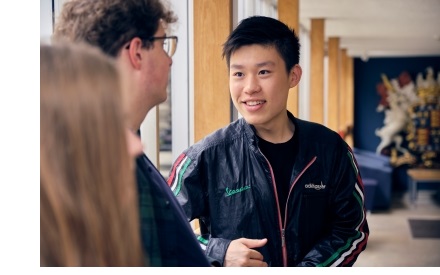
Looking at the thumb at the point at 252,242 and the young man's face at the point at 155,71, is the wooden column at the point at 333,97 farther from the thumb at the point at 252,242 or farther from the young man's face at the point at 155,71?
the young man's face at the point at 155,71

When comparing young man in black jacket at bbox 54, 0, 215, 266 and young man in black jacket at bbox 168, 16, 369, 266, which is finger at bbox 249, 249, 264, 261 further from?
young man in black jacket at bbox 54, 0, 215, 266

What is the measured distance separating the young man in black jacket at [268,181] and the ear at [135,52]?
0.47m

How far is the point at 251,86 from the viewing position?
5.23 feet

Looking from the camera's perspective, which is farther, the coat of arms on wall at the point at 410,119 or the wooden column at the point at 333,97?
the coat of arms on wall at the point at 410,119

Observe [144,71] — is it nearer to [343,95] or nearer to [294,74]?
[294,74]

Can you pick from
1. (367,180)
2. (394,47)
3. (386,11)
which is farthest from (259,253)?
(394,47)

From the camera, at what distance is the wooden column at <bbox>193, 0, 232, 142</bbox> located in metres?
2.23

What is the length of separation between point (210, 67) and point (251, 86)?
710mm

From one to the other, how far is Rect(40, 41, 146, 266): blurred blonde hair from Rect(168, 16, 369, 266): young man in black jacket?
78 centimetres

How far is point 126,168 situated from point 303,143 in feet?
2.88

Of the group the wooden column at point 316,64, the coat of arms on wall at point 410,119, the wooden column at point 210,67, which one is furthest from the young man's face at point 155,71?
the coat of arms on wall at point 410,119

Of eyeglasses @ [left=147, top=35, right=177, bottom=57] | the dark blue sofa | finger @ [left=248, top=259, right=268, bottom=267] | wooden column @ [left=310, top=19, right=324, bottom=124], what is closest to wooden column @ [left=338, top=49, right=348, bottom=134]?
the dark blue sofa

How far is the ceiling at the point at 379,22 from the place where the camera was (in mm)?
5083

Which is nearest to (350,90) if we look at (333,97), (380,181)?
(333,97)
